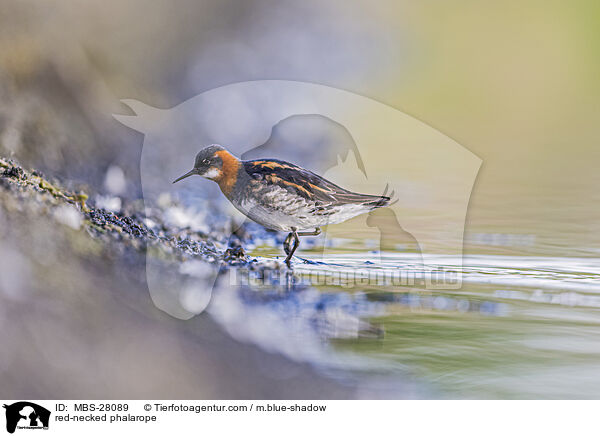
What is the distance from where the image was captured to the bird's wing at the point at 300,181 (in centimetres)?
91

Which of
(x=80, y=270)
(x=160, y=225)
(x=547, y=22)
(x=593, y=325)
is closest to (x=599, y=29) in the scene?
(x=547, y=22)

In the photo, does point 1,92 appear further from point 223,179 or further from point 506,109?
point 506,109

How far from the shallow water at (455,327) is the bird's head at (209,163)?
232mm

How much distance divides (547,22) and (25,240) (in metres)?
1.20

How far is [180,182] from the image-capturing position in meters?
0.95

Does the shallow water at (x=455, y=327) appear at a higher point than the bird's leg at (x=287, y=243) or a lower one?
lower

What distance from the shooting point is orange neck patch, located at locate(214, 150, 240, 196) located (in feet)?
2.97
